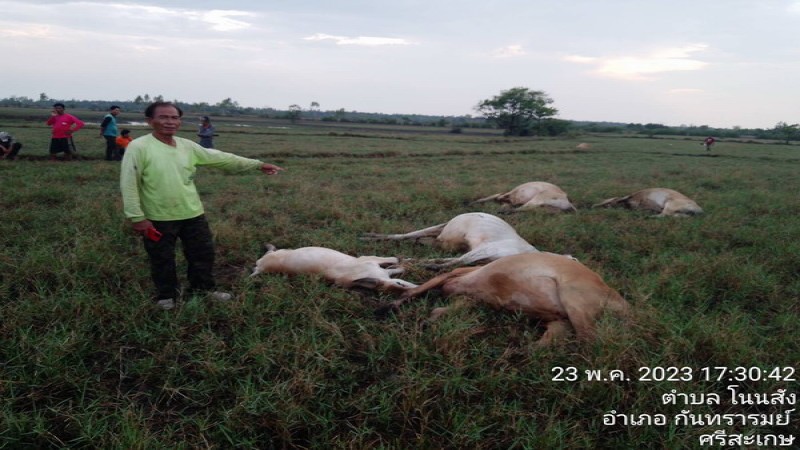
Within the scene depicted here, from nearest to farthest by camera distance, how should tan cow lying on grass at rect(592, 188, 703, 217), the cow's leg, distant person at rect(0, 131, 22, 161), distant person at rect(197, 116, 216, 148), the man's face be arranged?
the man's face, the cow's leg, tan cow lying on grass at rect(592, 188, 703, 217), distant person at rect(0, 131, 22, 161), distant person at rect(197, 116, 216, 148)

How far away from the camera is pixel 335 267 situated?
3.96m

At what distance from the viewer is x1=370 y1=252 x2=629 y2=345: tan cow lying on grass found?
2.97 m

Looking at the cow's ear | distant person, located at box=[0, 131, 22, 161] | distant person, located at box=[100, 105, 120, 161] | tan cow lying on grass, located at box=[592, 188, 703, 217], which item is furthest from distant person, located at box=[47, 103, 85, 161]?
tan cow lying on grass, located at box=[592, 188, 703, 217]

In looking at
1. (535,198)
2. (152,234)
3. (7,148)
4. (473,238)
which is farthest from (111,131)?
(473,238)

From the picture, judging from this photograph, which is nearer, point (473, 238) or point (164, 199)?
point (164, 199)

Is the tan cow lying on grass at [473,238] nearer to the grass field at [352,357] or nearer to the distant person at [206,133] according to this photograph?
the grass field at [352,357]

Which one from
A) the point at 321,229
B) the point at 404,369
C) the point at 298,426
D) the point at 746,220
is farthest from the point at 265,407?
the point at 746,220

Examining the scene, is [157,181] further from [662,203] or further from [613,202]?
[662,203]

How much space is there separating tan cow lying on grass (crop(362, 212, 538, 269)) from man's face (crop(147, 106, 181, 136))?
8.11 ft

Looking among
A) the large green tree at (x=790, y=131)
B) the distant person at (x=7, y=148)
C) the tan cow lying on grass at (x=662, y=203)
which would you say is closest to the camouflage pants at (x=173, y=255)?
the tan cow lying on grass at (x=662, y=203)

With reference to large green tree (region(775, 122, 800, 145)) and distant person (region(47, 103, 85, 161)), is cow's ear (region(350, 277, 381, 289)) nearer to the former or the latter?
distant person (region(47, 103, 85, 161))

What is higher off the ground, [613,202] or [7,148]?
[7,148]

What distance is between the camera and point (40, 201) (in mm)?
6176

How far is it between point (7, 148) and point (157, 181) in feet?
32.5
